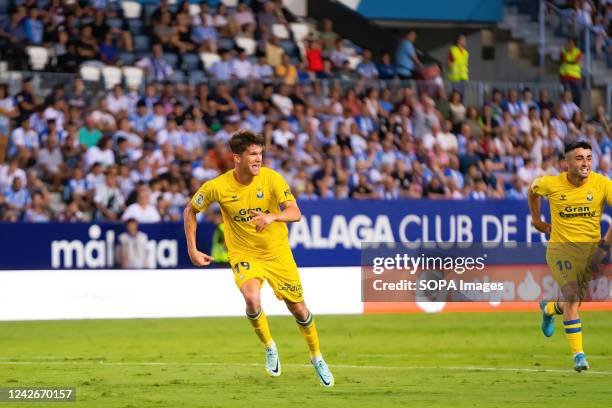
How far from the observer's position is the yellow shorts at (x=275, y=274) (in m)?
12.3

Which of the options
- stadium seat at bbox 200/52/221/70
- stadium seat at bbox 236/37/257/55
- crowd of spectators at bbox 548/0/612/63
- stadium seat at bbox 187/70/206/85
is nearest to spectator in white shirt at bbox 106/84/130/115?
stadium seat at bbox 187/70/206/85

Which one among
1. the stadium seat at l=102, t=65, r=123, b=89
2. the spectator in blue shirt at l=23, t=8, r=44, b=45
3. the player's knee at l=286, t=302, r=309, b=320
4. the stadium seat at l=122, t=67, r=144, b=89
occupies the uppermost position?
the player's knee at l=286, t=302, r=309, b=320

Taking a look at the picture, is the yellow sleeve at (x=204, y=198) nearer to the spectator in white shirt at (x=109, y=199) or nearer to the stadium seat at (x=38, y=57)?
the spectator in white shirt at (x=109, y=199)

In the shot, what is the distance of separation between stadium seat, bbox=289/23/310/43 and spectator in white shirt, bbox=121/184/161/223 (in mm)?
7471

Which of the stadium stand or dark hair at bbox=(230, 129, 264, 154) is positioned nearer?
dark hair at bbox=(230, 129, 264, 154)

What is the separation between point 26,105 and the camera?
23828 mm

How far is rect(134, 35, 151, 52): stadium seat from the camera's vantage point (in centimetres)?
2673

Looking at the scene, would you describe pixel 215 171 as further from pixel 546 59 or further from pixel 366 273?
pixel 546 59

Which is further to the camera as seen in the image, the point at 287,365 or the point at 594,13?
the point at 594,13

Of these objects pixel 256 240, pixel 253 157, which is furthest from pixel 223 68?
pixel 253 157

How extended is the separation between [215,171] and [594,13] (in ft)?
44.4

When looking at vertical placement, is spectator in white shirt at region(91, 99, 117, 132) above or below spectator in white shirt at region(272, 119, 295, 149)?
above

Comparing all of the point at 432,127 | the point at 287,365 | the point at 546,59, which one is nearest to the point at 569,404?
the point at 287,365

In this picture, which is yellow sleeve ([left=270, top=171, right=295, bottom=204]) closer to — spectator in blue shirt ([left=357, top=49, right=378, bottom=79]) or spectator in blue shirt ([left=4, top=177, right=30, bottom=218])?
spectator in blue shirt ([left=4, top=177, right=30, bottom=218])
